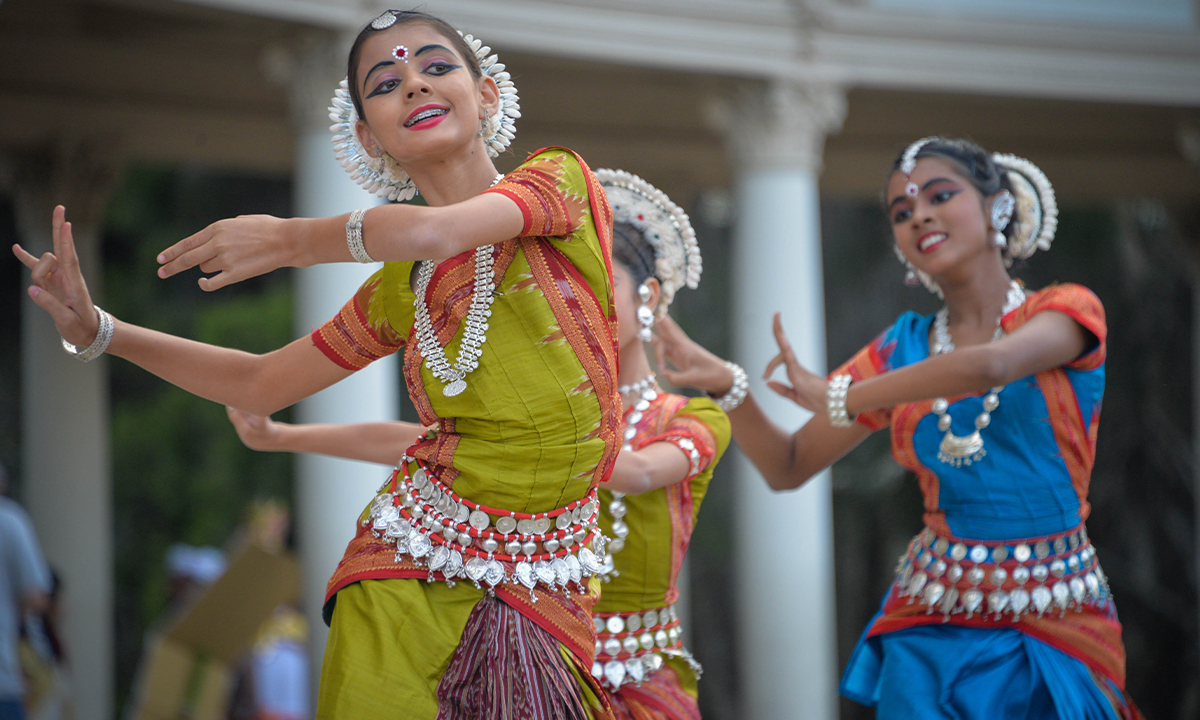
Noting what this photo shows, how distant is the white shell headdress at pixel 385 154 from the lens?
210 centimetres

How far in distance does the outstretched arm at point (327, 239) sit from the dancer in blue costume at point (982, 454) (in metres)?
1.08

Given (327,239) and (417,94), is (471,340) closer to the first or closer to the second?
(327,239)

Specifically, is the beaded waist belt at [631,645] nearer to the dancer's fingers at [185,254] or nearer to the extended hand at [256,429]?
the extended hand at [256,429]

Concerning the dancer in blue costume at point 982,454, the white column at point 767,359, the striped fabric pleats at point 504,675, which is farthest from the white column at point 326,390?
the striped fabric pleats at point 504,675

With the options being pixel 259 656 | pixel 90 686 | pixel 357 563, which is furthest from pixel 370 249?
pixel 90 686

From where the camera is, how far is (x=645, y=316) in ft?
9.10

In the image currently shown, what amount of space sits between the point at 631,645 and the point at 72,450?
607 cm

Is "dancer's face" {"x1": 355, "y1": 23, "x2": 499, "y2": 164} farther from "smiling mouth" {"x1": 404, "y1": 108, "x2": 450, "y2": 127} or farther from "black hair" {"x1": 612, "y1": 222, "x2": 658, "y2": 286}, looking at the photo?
"black hair" {"x1": 612, "y1": 222, "x2": 658, "y2": 286}

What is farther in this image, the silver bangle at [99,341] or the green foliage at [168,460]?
the green foliage at [168,460]

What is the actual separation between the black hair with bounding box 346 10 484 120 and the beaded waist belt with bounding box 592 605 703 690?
1251 millimetres

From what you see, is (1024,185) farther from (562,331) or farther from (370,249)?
(370,249)

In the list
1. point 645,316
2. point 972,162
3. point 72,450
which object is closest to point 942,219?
point 972,162

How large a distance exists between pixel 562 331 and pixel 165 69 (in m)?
7.15

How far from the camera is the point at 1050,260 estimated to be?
1408 centimetres
